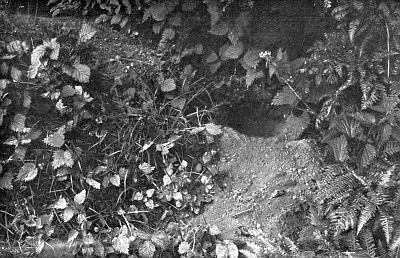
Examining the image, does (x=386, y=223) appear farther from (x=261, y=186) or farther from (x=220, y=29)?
(x=220, y=29)

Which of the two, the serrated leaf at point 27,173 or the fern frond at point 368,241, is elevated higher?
the fern frond at point 368,241

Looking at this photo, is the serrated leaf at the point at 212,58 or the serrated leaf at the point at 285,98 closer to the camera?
the serrated leaf at the point at 285,98

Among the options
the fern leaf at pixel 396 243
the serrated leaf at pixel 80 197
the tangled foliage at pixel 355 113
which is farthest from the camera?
the serrated leaf at pixel 80 197

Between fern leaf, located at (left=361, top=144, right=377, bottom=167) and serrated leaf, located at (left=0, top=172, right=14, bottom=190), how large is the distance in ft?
10.3

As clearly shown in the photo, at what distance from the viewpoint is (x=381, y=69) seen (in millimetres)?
5281

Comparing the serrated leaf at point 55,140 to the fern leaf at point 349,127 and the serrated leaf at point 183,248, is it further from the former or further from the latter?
the fern leaf at point 349,127

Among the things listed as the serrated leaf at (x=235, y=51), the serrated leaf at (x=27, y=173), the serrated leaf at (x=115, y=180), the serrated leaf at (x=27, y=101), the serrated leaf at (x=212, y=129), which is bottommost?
the serrated leaf at (x=27, y=173)

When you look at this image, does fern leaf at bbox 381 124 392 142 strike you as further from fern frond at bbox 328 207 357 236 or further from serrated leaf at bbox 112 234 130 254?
serrated leaf at bbox 112 234 130 254

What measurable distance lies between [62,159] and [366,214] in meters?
2.68

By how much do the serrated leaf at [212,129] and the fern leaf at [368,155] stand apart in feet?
4.33

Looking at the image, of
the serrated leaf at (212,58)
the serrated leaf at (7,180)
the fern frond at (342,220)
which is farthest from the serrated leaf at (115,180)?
the fern frond at (342,220)

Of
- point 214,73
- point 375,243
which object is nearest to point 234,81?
point 214,73

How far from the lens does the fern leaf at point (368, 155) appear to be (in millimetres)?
5043

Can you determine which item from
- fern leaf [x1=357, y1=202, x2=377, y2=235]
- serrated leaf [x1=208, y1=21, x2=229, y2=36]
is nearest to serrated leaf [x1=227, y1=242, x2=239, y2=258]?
fern leaf [x1=357, y1=202, x2=377, y2=235]
